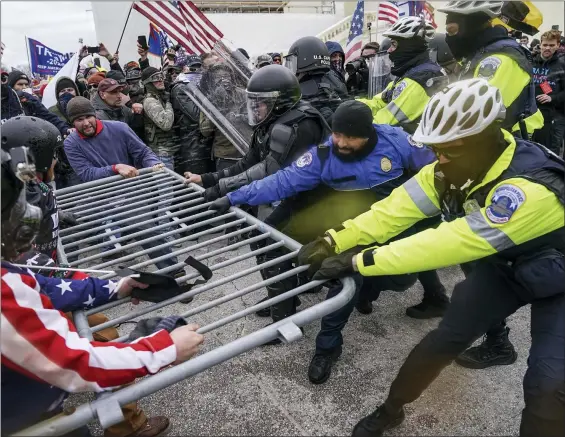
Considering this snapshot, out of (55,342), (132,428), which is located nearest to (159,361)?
(55,342)

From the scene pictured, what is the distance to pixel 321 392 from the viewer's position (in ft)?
9.01

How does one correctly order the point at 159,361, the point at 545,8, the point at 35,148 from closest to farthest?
1. the point at 159,361
2. the point at 35,148
3. the point at 545,8

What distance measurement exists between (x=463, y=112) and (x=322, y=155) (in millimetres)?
1142

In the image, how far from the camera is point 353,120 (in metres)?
2.71

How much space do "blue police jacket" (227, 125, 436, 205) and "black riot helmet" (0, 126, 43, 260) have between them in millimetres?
1599

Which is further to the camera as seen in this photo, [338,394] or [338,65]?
[338,65]

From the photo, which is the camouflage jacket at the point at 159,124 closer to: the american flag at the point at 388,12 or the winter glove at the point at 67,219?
the winter glove at the point at 67,219

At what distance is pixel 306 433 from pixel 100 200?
233 cm

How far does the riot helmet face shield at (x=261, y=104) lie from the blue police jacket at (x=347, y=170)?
520mm

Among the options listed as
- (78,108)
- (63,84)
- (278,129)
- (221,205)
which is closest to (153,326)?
(221,205)

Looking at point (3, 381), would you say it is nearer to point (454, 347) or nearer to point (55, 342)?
point (55, 342)

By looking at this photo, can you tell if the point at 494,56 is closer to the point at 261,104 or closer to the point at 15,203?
the point at 261,104

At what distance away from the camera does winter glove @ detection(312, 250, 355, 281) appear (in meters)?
2.05

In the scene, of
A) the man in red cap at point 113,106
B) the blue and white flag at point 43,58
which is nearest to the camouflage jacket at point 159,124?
the man in red cap at point 113,106
